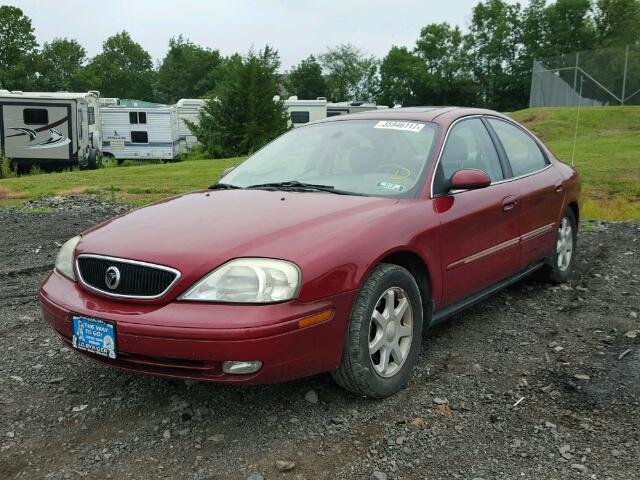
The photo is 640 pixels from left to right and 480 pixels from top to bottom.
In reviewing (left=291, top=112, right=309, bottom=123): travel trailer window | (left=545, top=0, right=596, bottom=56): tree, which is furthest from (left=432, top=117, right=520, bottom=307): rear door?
(left=545, top=0, right=596, bottom=56): tree

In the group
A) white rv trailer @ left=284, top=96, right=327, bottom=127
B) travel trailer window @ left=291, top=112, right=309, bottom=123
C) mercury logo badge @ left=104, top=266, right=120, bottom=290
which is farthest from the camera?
white rv trailer @ left=284, top=96, right=327, bottom=127

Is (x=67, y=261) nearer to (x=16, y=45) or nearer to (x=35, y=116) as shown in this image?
(x=35, y=116)

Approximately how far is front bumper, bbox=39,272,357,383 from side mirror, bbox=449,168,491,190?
117 centimetres

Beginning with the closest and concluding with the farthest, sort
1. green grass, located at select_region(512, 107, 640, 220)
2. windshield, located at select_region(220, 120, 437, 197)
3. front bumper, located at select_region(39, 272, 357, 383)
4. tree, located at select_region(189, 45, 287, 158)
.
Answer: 1. front bumper, located at select_region(39, 272, 357, 383)
2. windshield, located at select_region(220, 120, 437, 197)
3. green grass, located at select_region(512, 107, 640, 220)
4. tree, located at select_region(189, 45, 287, 158)

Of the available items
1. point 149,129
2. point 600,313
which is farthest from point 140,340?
point 149,129

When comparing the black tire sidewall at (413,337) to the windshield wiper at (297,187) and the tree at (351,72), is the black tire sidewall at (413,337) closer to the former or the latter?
the windshield wiper at (297,187)

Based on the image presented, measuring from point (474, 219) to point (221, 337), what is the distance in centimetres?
198

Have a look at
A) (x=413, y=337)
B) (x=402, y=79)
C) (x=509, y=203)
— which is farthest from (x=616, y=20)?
(x=413, y=337)

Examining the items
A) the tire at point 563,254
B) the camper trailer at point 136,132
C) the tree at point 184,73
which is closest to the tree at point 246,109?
the camper trailer at point 136,132

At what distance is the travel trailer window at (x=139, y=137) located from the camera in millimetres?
28656

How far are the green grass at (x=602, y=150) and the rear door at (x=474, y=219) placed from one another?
5345mm

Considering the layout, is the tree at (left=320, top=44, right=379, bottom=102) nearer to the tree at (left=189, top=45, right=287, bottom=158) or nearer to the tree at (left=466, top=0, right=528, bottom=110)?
the tree at (left=466, top=0, right=528, bottom=110)

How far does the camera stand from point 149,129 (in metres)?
28.6

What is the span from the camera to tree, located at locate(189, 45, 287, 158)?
24531mm
